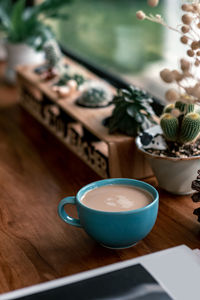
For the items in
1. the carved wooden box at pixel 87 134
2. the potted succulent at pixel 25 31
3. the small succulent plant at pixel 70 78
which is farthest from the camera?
the potted succulent at pixel 25 31

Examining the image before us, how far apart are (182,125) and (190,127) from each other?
0.7 inches

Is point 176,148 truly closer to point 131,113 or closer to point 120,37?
point 131,113

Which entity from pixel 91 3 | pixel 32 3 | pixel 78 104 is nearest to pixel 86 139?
pixel 78 104

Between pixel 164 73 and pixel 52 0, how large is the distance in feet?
3.44

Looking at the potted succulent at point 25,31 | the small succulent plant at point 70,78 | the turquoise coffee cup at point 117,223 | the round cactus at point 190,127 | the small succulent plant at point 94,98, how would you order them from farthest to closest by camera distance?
the potted succulent at point 25,31 < the small succulent plant at point 70,78 < the small succulent plant at point 94,98 < the round cactus at point 190,127 < the turquoise coffee cup at point 117,223

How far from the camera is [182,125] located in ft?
2.63

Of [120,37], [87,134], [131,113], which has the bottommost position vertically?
[120,37]

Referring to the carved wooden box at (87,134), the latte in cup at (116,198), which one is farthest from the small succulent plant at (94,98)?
the latte in cup at (116,198)

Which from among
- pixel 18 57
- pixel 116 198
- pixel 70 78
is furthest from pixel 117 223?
pixel 18 57

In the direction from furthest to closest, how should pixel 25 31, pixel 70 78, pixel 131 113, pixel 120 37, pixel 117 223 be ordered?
pixel 120 37 < pixel 25 31 < pixel 70 78 < pixel 131 113 < pixel 117 223

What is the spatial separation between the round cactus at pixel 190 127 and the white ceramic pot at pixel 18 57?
86 centimetres

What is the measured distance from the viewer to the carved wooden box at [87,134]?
2.91 ft

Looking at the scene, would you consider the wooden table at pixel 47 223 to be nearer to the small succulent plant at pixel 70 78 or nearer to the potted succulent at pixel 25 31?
the small succulent plant at pixel 70 78

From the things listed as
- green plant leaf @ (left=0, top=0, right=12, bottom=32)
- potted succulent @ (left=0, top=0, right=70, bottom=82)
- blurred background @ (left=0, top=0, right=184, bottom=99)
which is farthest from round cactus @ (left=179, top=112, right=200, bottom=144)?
blurred background @ (left=0, top=0, right=184, bottom=99)
